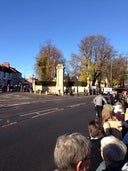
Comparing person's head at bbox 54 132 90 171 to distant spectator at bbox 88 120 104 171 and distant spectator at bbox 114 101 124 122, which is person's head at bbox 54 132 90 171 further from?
distant spectator at bbox 114 101 124 122

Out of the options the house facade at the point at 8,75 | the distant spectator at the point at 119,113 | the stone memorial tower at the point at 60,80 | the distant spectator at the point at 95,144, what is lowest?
the distant spectator at the point at 95,144

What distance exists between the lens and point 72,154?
3375 mm

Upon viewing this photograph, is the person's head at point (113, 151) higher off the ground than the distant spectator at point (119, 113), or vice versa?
the distant spectator at point (119, 113)

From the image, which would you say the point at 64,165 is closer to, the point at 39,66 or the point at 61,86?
the point at 61,86

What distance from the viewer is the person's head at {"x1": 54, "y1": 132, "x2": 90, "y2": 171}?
3379 mm

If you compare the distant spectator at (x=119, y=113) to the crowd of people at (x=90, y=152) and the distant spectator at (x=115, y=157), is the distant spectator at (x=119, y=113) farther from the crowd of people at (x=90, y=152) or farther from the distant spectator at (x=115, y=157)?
the distant spectator at (x=115, y=157)

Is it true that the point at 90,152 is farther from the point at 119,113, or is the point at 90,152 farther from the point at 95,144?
the point at 119,113

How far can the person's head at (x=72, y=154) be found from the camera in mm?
3379

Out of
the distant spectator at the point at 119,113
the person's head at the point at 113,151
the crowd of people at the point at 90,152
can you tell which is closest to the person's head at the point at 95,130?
the crowd of people at the point at 90,152

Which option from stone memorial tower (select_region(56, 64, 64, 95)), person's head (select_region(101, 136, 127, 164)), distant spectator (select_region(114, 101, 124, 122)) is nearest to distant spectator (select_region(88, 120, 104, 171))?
person's head (select_region(101, 136, 127, 164))

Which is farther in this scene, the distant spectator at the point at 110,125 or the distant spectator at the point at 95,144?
the distant spectator at the point at 110,125

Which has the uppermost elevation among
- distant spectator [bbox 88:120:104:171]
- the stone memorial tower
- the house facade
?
the house facade

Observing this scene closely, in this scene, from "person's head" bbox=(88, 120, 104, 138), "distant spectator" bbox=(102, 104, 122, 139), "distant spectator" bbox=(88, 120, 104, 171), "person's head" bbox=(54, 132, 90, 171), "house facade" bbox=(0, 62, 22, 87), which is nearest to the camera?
"person's head" bbox=(54, 132, 90, 171)

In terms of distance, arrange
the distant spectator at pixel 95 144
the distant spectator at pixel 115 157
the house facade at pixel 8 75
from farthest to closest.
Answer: the house facade at pixel 8 75 → the distant spectator at pixel 95 144 → the distant spectator at pixel 115 157
